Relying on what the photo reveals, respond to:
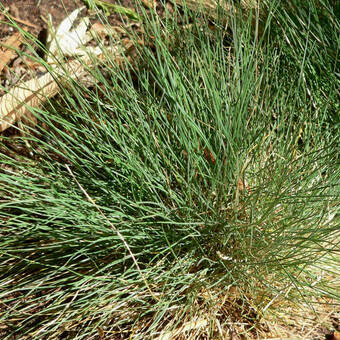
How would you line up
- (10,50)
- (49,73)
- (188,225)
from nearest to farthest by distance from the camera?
(188,225) → (49,73) → (10,50)

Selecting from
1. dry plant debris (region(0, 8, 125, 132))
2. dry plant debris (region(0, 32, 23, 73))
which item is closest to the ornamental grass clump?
dry plant debris (region(0, 8, 125, 132))

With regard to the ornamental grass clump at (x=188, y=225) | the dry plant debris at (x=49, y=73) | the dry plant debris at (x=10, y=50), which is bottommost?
the ornamental grass clump at (x=188, y=225)

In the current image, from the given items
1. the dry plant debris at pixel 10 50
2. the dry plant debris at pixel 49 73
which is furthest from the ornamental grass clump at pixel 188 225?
the dry plant debris at pixel 10 50

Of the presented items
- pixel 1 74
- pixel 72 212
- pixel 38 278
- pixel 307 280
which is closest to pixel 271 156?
pixel 307 280

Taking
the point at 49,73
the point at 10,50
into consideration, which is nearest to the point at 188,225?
the point at 49,73

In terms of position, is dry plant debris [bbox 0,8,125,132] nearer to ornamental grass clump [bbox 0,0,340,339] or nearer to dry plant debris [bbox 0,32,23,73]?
dry plant debris [bbox 0,32,23,73]

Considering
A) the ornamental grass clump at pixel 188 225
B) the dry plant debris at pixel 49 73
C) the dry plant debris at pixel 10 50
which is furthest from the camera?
the dry plant debris at pixel 10 50

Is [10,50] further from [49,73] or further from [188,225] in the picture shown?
[188,225]

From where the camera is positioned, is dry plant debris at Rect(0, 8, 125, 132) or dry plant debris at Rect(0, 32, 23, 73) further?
dry plant debris at Rect(0, 32, 23, 73)

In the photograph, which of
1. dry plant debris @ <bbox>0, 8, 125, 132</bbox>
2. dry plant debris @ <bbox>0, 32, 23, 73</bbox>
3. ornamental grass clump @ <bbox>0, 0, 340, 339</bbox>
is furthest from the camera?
dry plant debris @ <bbox>0, 32, 23, 73</bbox>

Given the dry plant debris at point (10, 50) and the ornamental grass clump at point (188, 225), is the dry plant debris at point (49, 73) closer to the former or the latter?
the dry plant debris at point (10, 50)

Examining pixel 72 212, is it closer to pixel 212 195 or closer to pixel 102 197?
pixel 102 197
